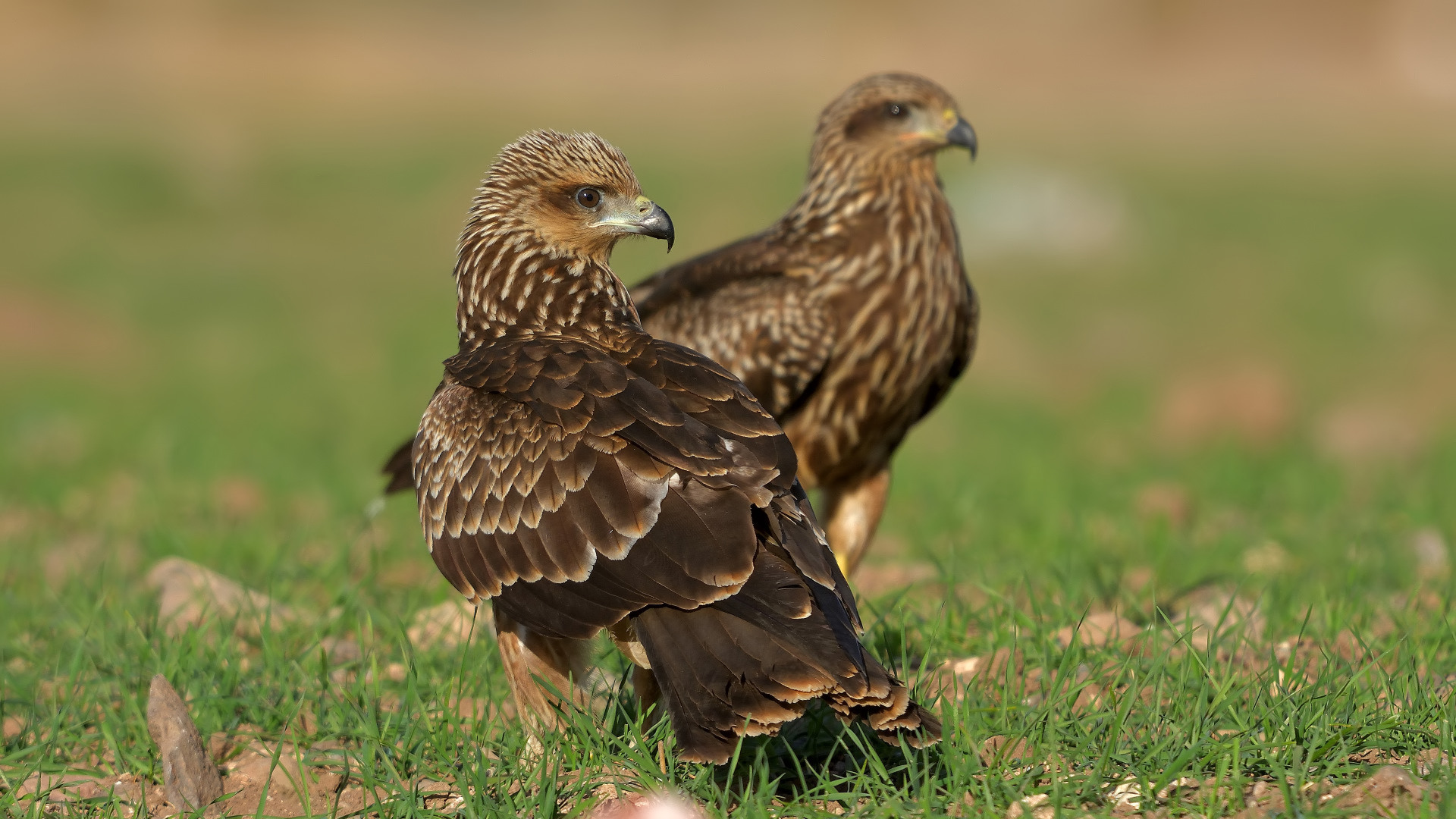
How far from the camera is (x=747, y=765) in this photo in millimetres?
3838

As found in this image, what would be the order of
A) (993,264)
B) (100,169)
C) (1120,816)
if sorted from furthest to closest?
(100,169) → (993,264) → (1120,816)

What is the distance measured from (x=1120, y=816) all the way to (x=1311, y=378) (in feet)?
43.9

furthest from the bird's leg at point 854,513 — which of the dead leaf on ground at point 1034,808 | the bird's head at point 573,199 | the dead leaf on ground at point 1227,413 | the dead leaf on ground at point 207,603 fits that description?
the dead leaf on ground at point 1227,413

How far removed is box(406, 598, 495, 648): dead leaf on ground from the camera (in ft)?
16.3

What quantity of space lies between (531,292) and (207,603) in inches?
62.3

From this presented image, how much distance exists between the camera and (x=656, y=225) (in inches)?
177

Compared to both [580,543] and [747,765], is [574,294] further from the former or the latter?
[747,765]

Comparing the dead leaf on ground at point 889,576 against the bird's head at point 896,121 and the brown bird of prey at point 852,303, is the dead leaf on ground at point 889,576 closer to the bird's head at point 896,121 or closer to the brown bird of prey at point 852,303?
the brown bird of prey at point 852,303

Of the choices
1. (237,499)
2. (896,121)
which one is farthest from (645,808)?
(237,499)

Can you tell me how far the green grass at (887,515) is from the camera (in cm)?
382

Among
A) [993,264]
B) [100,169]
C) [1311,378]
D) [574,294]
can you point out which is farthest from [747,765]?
[100,169]

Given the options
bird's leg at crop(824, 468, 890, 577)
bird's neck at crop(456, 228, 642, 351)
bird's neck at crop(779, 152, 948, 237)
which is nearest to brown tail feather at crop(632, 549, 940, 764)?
bird's neck at crop(456, 228, 642, 351)

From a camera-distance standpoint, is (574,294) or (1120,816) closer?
(1120,816)

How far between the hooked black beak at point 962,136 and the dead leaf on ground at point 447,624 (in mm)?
2620
